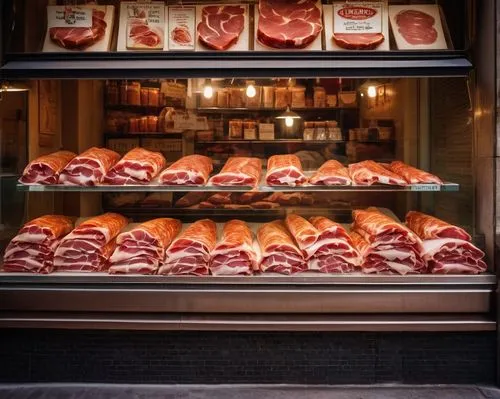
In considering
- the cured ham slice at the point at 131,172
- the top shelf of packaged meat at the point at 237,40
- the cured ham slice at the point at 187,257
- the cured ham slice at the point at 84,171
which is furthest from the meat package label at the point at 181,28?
the cured ham slice at the point at 187,257

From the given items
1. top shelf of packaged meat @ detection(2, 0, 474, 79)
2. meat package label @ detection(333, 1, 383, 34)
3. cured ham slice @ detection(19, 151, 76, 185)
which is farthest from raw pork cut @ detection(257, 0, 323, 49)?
cured ham slice @ detection(19, 151, 76, 185)

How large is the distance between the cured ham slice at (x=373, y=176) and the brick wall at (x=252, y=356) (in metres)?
1.15

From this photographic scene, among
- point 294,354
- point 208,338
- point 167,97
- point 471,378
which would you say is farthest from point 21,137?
point 471,378

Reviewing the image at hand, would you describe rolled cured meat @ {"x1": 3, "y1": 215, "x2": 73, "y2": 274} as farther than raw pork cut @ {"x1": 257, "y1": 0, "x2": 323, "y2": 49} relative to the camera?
No

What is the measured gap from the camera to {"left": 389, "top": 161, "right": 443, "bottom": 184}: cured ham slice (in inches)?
161

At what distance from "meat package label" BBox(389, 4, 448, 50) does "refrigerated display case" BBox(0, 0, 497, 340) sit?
37 millimetres

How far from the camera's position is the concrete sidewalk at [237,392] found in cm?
374

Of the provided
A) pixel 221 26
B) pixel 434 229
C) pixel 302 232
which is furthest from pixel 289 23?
pixel 434 229

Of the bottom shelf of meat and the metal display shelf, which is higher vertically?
the metal display shelf

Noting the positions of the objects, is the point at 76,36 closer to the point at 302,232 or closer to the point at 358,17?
the point at 358,17

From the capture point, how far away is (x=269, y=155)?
5.38 m

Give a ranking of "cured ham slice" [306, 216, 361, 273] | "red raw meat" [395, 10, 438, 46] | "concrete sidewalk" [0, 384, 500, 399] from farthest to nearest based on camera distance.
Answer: "red raw meat" [395, 10, 438, 46]
"cured ham slice" [306, 216, 361, 273]
"concrete sidewalk" [0, 384, 500, 399]

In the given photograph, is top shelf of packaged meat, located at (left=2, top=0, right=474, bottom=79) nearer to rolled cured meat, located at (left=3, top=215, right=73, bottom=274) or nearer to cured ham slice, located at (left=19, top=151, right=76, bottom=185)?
cured ham slice, located at (left=19, top=151, right=76, bottom=185)

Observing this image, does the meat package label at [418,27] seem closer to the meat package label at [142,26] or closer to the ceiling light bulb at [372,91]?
the ceiling light bulb at [372,91]
